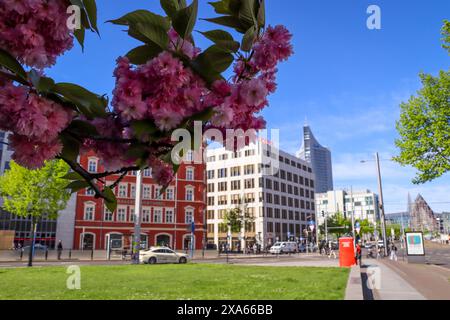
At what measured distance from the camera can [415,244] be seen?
1046 inches

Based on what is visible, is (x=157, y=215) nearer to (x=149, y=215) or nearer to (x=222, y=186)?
(x=149, y=215)

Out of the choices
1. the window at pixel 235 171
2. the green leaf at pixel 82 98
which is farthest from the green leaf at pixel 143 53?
the window at pixel 235 171

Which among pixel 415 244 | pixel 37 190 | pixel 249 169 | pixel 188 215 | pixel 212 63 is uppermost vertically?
pixel 249 169

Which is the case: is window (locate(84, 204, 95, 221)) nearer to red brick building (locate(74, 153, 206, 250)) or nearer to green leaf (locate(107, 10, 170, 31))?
red brick building (locate(74, 153, 206, 250))

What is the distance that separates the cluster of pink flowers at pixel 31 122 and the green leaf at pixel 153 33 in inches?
16.5

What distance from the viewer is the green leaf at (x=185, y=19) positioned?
1451 millimetres

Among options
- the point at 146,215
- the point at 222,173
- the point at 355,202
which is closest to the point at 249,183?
the point at 222,173

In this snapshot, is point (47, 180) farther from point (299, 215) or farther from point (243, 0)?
point (299, 215)

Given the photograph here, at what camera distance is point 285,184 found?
92188 millimetres

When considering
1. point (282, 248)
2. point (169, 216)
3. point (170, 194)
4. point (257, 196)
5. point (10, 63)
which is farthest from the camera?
point (257, 196)

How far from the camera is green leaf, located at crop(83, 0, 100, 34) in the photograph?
1.54 metres

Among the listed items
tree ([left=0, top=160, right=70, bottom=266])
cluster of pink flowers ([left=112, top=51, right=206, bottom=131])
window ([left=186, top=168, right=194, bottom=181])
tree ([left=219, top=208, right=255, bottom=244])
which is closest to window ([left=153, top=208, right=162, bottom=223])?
window ([left=186, top=168, right=194, bottom=181])

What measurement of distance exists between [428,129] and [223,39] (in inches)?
804

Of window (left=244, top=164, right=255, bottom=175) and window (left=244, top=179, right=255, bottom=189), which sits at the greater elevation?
window (left=244, top=164, right=255, bottom=175)
